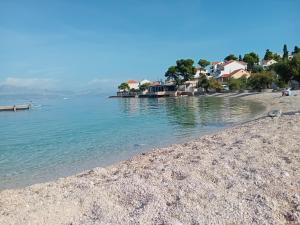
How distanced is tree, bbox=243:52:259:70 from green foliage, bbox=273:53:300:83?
59.9 metres

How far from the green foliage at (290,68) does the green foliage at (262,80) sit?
9.41 meters

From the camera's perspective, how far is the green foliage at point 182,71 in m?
122

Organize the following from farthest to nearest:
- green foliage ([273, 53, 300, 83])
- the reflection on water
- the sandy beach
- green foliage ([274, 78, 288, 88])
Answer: green foliage ([274, 78, 288, 88]), green foliage ([273, 53, 300, 83]), the reflection on water, the sandy beach

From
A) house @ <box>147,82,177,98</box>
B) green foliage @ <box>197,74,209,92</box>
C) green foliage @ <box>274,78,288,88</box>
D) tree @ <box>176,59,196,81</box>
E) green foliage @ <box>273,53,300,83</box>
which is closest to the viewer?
green foliage @ <box>273,53,300,83</box>

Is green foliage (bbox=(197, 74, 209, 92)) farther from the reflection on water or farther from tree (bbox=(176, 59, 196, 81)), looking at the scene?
the reflection on water

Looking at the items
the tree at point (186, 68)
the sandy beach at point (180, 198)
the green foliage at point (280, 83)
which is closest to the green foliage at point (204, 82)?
the tree at point (186, 68)

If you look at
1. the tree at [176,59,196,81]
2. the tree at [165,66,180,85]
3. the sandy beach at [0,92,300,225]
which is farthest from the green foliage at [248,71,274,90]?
the sandy beach at [0,92,300,225]

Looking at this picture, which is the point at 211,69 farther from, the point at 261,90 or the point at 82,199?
the point at 82,199

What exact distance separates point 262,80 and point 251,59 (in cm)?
5147

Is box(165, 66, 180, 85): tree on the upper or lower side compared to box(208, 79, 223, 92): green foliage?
upper

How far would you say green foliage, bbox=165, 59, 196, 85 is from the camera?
122m

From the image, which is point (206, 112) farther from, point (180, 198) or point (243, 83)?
point (243, 83)

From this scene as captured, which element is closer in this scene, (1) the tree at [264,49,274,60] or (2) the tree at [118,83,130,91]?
(1) the tree at [264,49,274,60]

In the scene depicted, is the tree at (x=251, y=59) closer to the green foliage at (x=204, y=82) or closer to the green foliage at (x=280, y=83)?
the green foliage at (x=204, y=82)
